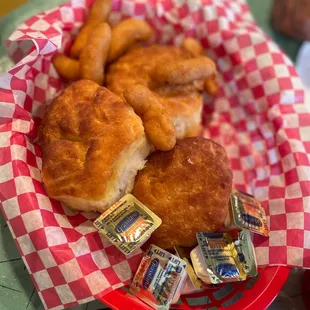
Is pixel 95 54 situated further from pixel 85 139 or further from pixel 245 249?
pixel 245 249

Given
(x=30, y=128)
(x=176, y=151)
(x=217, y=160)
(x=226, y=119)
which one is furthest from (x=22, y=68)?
(x=226, y=119)

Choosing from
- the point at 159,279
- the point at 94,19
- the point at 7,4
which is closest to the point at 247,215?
the point at 159,279

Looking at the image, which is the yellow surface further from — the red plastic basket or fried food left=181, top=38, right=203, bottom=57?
the red plastic basket

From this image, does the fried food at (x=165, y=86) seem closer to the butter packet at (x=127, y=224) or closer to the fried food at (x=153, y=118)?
the fried food at (x=153, y=118)

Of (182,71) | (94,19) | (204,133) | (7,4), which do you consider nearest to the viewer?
(182,71)

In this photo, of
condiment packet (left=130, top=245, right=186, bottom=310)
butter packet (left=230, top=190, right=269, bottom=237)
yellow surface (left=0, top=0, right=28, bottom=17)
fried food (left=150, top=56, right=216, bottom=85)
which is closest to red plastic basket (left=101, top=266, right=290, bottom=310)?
condiment packet (left=130, top=245, right=186, bottom=310)

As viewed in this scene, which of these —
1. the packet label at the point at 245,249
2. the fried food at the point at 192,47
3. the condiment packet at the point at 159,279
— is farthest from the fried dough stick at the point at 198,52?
the condiment packet at the point at 159,279

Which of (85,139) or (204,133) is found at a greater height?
(85,139)

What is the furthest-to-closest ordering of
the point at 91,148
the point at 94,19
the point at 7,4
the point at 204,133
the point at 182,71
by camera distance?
the point at 7,4, the point at 204,133, the point at 94,19, the point at 182,71, the point at 91,148

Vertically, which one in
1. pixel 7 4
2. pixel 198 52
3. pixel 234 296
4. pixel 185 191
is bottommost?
pixel 234 296
